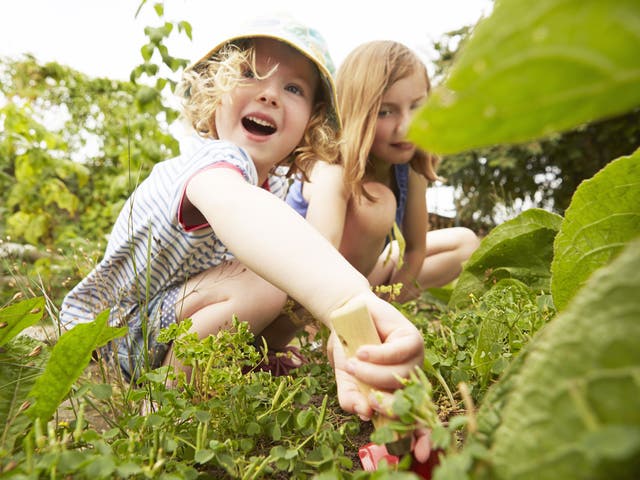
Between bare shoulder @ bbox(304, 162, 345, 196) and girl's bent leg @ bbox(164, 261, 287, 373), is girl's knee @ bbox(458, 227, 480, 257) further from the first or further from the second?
girl's bent leg @ bbox(164, 261, 287, 373)

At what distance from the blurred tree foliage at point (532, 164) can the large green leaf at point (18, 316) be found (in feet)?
16.9

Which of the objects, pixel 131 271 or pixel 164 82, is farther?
pixel 164 82

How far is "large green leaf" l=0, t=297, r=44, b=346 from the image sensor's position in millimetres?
989

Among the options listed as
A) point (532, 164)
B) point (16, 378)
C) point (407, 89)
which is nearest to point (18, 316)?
point (16, 378)

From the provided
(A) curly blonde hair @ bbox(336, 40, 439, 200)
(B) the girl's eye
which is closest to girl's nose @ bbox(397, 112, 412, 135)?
(A) curly blonde hair @ bbox(336, 40, 439, 200)

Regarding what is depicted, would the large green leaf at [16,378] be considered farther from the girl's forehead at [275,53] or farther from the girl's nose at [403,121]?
the girl's nose at [403,121]

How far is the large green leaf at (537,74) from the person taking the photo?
14.8 inches

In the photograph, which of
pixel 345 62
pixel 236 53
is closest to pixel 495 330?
pixel 236 53

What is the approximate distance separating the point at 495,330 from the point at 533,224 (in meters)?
0.63

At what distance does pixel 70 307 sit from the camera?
6.49 feet

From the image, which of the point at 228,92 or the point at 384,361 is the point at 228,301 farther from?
the point at 384,361

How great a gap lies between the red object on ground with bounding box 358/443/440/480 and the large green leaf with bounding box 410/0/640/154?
1.89 feet

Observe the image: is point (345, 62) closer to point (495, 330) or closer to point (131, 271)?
point (131, 271)

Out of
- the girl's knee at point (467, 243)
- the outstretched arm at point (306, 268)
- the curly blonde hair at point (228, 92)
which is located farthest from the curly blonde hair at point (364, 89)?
the girl's knee at point (467, 243)
